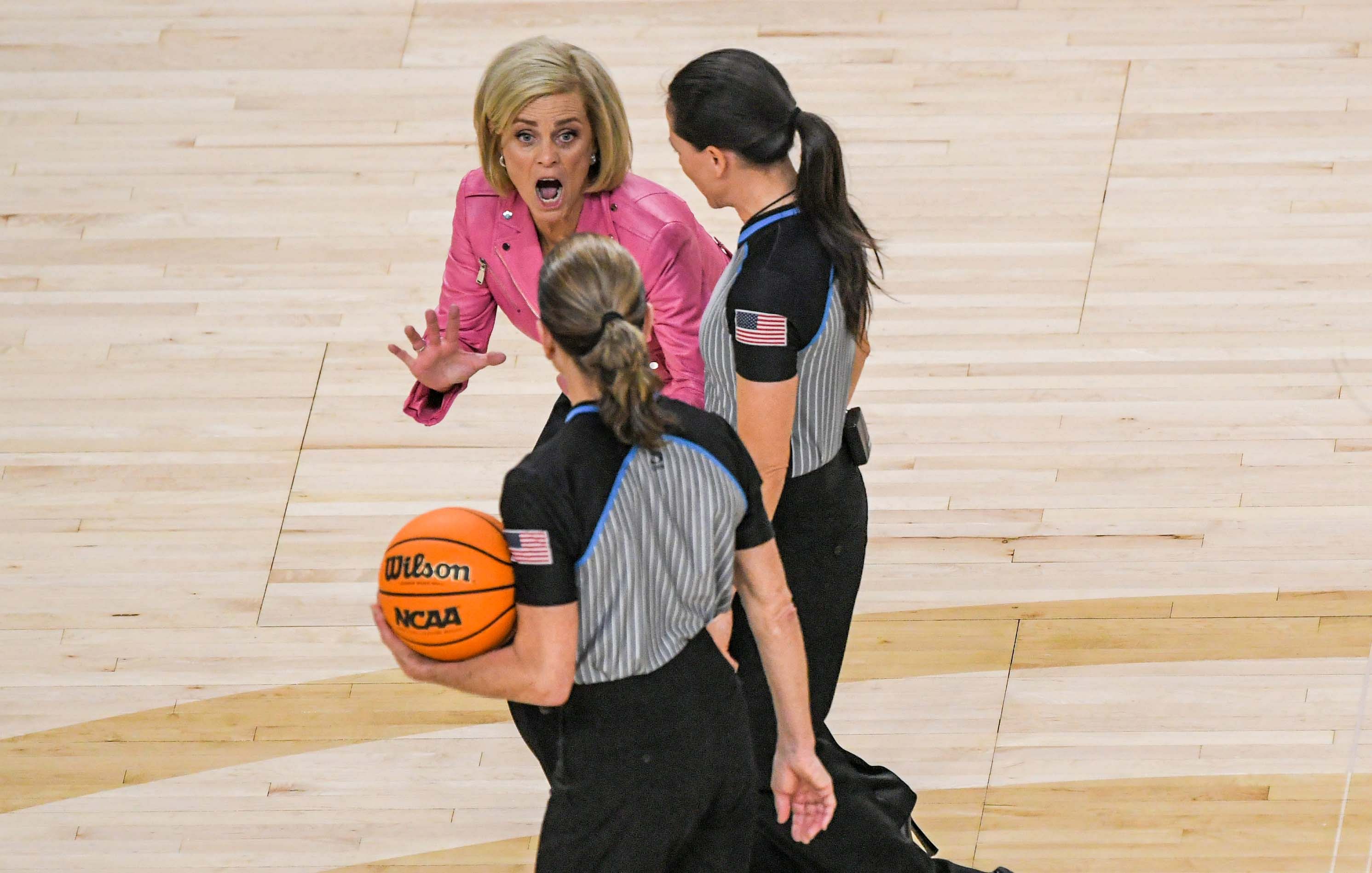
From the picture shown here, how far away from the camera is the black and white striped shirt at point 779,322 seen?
3023 mm

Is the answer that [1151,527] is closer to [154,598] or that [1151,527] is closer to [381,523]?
[381,523]

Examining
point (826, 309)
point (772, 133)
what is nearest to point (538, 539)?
point (826, 309)

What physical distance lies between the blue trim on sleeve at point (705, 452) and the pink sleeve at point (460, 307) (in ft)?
3.96

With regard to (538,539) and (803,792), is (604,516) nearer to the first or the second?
(538,539)

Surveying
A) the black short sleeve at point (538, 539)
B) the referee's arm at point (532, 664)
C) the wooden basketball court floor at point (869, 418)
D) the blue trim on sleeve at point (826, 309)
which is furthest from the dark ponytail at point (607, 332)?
the wooden basketball court floor at point (869, 418)

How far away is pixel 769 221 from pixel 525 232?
75 centimetres

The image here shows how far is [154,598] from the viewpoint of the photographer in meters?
4.75

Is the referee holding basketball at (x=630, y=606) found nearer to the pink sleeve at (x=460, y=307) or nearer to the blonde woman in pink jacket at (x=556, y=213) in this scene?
the blonde woman in pink jacket at (x=556, y=213)

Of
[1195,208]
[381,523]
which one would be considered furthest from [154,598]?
[1195,208]

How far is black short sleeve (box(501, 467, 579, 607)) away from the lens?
2539 millimetres

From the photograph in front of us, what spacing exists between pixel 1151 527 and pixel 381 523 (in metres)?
2.38

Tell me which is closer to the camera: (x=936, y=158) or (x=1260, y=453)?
(x=1260, y=453)

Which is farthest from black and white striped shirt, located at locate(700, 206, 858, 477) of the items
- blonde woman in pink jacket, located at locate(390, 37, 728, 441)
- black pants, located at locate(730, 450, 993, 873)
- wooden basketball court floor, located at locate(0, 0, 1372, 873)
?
wooden basketball court floor, located at locate(0, 0, 1372, 873)

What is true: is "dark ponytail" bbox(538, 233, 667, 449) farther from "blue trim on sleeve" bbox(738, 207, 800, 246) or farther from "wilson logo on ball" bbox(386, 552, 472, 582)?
"blue trim on sleeve" bbox(738, 207, 800, 246)
